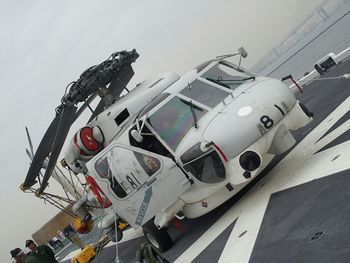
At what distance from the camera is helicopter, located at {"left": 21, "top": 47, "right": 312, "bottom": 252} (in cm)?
747

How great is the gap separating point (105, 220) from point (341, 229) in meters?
6.87

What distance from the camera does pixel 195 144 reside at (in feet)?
25.2

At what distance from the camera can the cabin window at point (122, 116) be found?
10625mm

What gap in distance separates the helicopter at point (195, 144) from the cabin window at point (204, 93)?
0.07 ft

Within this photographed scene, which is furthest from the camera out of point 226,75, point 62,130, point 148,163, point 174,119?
point 62,130

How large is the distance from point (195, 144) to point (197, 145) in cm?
6

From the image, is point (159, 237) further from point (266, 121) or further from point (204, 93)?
point (266, 121)

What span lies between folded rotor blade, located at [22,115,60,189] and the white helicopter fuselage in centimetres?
305

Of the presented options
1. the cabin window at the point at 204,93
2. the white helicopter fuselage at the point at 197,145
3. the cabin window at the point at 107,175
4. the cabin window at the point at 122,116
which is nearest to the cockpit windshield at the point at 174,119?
the white helicopter fuselage at the point at 197,145

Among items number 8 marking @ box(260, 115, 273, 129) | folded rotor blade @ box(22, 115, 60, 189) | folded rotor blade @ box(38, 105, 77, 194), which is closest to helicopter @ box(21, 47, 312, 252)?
number 8 marking @ box(260, 115, 273, 129)

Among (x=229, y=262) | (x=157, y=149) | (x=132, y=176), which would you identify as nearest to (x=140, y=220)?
(x=132, y=176)

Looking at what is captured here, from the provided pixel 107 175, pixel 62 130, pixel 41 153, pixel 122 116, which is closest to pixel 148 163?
pixel 107 175

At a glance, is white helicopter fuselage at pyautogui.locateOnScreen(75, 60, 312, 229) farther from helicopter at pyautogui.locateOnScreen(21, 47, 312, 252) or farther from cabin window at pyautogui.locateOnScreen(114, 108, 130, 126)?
cabin window at pyautogui.locateOnScreen(114, 108, 130, 126)

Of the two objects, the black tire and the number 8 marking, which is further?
the black tire
